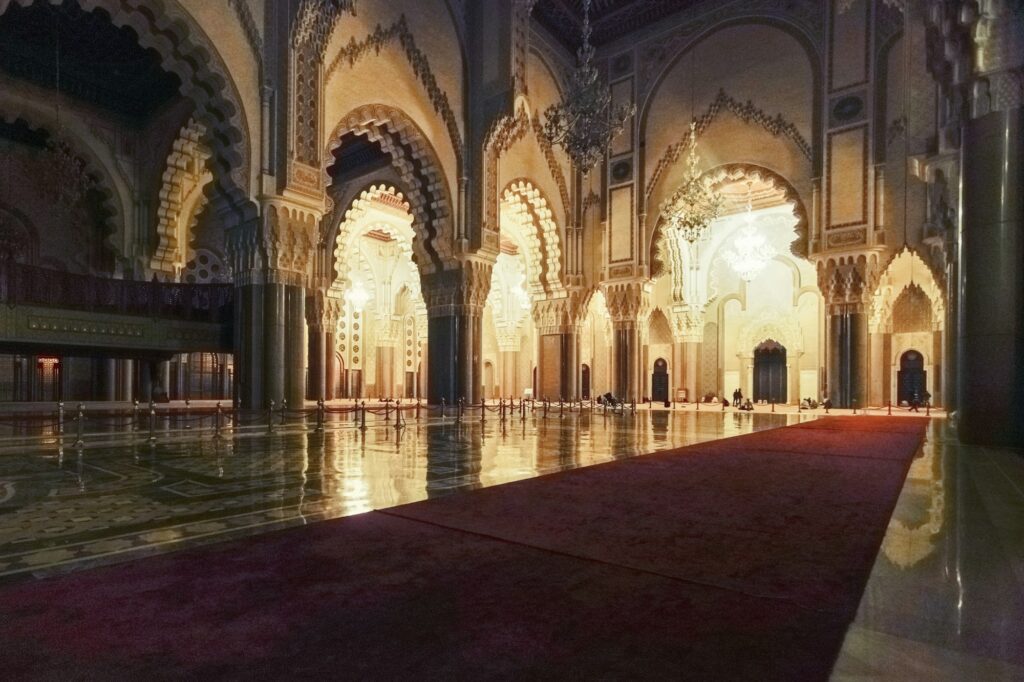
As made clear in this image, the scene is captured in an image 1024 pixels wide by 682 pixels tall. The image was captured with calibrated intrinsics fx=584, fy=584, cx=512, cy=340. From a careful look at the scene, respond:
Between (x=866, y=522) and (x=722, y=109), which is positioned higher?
(x=722, y=109)

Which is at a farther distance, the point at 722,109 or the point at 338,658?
the point at 722,109

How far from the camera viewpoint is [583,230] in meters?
16.7

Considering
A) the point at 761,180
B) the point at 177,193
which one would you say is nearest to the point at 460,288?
the point at 177,193

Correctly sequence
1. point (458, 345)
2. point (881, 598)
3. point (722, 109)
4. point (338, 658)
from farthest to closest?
1. point (722, 109)
2. point (458, 345)
3. point (881, 598)
4. point (338, 658)

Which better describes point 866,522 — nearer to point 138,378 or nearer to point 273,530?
point 273,530

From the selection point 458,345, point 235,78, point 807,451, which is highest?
point 235,78

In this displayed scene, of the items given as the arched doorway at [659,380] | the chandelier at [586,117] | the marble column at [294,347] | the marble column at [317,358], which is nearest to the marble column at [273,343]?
the marble column at [294,347]

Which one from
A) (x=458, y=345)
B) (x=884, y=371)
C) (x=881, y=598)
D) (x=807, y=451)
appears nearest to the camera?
(x=881, y=598)

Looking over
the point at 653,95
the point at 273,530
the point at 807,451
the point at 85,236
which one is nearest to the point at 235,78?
the point at 85,236

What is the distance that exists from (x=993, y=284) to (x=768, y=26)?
11674mm

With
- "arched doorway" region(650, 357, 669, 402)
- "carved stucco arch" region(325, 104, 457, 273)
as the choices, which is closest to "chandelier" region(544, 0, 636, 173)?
"carved stucco arch" region(325, 104, 457, 273)

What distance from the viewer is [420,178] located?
41.3 feet

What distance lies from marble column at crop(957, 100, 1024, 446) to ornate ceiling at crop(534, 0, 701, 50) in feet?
38.4

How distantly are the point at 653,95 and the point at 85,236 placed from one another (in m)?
14.5
